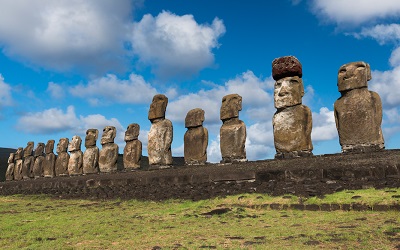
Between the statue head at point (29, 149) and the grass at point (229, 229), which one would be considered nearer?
the grass at point (229, 229)

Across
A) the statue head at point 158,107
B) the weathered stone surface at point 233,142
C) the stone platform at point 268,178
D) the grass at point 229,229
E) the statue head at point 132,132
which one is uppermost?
the statue head at point 158,107

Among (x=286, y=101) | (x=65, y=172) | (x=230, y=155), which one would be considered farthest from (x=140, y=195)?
(x=65, y=172)

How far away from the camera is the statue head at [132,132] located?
14.5 metres

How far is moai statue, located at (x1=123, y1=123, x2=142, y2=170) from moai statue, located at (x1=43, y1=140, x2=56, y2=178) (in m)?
7.02

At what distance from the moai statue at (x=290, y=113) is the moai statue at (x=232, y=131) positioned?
4.18 feet

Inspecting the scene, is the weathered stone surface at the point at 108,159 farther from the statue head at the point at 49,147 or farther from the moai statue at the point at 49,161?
the statue head at the point at 49,147

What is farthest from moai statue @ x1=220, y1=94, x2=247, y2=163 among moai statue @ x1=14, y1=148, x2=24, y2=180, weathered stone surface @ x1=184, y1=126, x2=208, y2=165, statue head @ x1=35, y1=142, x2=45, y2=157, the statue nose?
moai statue @ x1=14, y1=148, x2=24, y2=180

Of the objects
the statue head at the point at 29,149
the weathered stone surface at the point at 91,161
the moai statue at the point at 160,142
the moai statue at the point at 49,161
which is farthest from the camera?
the statue head at the point at 29,149

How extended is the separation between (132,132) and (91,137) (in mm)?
3461

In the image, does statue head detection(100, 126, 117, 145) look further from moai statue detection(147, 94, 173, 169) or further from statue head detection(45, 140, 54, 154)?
statue head detection(45, 140, 54, 154)

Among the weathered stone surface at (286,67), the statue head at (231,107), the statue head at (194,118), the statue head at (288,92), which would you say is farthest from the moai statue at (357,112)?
the statue head at (194,118)

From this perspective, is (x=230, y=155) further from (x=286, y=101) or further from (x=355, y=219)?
(x=355, y=219)

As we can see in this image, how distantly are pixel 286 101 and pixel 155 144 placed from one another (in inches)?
203

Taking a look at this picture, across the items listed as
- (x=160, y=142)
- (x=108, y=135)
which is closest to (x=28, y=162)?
(x=108, y=135)
